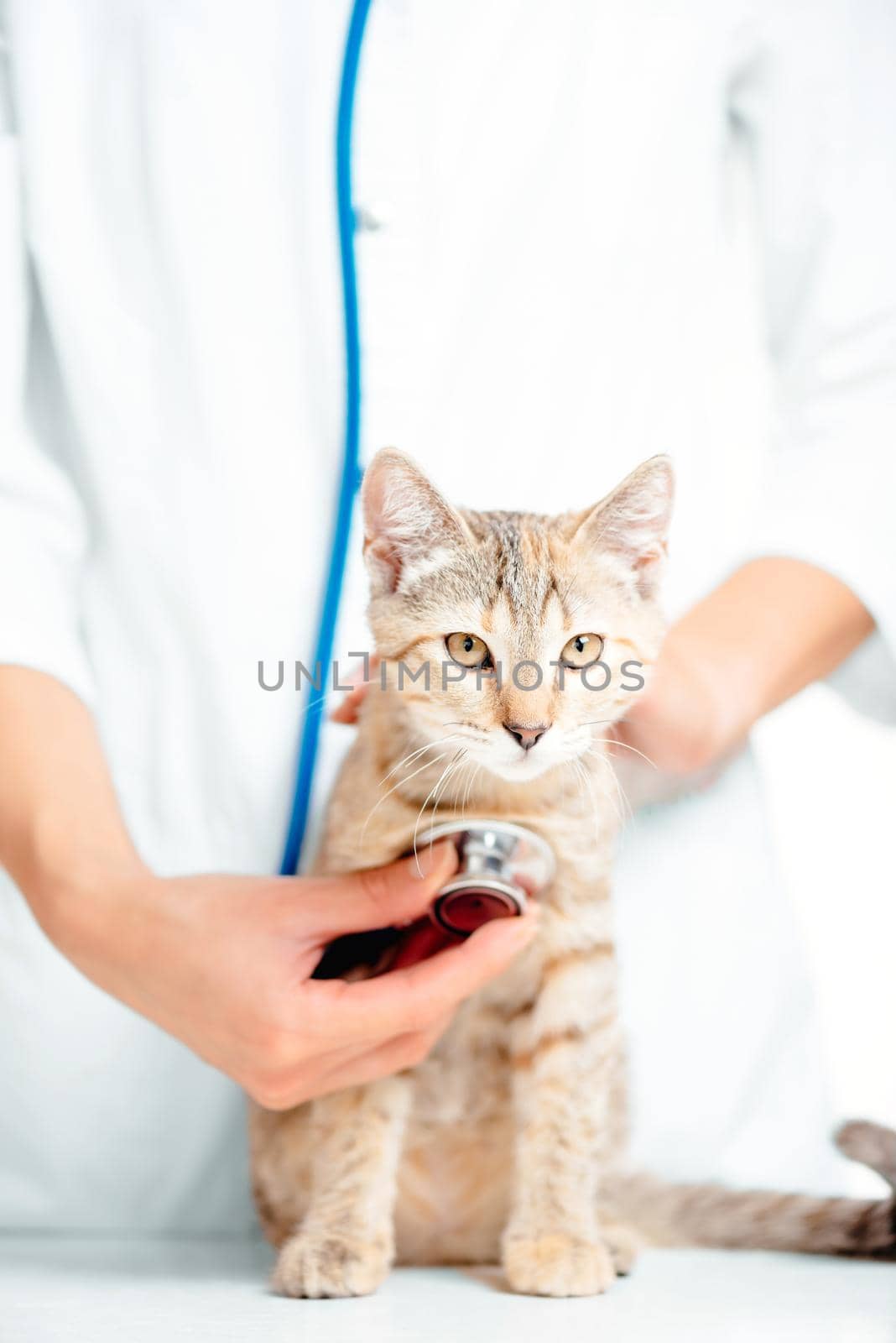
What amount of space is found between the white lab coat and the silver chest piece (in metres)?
0.27

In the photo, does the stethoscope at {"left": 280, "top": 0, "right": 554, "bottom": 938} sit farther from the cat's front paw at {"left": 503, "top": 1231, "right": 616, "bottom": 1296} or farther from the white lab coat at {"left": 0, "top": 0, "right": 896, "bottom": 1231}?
the cat's front paw at {"left": 503, "top": 1231, "right": 616, "bottom": 1296}

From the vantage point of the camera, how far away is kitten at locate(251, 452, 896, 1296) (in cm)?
79

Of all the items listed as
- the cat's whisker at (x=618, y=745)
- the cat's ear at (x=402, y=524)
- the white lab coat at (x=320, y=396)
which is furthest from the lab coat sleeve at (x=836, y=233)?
the cat's ear at (x=402, y=524)

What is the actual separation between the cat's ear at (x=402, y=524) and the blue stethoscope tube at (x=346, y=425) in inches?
2.8

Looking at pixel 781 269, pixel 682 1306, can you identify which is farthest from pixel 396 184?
pixel 682 1306

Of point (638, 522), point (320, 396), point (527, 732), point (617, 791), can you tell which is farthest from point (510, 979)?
point (320, 396)

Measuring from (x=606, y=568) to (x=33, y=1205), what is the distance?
31.0 inches

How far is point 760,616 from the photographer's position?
1008mm

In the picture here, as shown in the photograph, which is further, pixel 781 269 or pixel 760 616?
pixel 781 269

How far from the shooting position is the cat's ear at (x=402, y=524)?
75cm

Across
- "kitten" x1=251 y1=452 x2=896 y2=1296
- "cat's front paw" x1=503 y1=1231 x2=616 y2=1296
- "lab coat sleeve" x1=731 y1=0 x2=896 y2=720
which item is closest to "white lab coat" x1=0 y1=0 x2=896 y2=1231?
"lab coat sleeve" x1=731 y1=0 x2=896 y2=720

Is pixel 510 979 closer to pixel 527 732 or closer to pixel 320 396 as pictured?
pixel 527 732

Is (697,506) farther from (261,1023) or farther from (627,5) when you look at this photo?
(261,1023)

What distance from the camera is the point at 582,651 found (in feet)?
2.62
